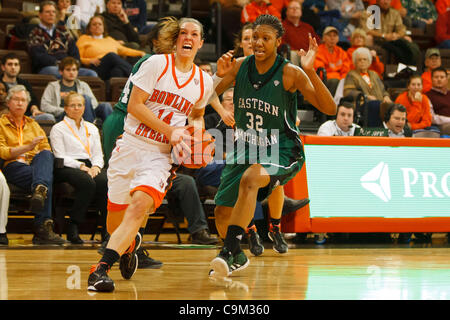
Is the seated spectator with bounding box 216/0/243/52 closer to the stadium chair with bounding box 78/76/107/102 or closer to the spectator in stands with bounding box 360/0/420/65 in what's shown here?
the spectator in stands with bounding box 360/0/420/65

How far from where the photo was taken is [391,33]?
13148 millimetres

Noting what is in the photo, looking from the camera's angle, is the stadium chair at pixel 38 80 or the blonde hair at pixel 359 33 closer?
the stadium chair at pixel 38 80

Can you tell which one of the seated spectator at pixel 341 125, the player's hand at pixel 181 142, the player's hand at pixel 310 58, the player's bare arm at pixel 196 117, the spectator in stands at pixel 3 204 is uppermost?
the player's hand at pixel 310 58

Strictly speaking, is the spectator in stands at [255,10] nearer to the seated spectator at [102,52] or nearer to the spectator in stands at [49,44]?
the seated spectator at [102,52]

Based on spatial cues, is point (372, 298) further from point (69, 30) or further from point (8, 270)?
point (69, 30)

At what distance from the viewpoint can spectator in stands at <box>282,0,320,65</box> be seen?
11.5 meters

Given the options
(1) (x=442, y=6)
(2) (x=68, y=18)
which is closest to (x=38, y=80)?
(2) (x=68, y=18)

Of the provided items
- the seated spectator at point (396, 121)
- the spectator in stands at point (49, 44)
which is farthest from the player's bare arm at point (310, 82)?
Answer: the spectator in stands at point (49, 44)

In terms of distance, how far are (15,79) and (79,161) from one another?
171 centimetres

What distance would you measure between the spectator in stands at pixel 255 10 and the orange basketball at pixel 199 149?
7.27m

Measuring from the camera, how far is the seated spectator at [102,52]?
34.1 feet

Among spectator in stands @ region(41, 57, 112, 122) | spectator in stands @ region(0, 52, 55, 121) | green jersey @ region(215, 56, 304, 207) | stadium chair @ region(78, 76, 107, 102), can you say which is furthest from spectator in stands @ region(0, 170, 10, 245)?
green jersey @ region(215, 56, 304, 207)

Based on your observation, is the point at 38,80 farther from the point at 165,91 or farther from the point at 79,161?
the point at 165,91

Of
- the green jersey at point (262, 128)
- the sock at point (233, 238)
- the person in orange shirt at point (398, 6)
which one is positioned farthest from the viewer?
the person in orange shirt at point (398, 6)
